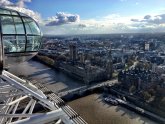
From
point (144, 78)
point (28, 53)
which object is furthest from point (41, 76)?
point (28, 53)

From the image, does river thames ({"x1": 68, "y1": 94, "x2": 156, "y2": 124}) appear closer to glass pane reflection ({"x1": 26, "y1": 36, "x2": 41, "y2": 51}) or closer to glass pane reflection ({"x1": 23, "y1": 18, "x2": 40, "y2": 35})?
glass pane reflection ({"x1": 26, "y1": 36, "x2": 41, "y2": 51})

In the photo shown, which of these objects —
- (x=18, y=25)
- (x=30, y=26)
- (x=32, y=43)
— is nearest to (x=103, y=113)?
(x=32, y=43)

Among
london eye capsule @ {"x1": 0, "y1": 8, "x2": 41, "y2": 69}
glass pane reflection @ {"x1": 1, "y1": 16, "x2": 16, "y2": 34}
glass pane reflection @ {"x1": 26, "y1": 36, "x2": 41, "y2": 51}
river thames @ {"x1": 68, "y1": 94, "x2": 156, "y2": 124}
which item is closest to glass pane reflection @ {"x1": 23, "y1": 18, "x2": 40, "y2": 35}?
london eye capsule @ {"x1": 0, "y1": 8, "x2": 41, "y2": 69}

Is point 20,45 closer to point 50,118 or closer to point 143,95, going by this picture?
point 50,118

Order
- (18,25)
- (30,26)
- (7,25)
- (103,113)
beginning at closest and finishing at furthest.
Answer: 1. (7,25)
2. (18,25)
3. (30,26)
4. (103,113)

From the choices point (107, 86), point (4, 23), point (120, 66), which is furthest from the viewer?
point (120, 66)

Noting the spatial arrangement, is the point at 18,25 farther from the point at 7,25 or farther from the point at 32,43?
the point at 32,43

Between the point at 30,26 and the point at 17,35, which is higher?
the point at 30,26

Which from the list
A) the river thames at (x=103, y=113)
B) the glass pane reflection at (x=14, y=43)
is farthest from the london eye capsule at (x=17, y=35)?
the river thames at (x=103, y=113)


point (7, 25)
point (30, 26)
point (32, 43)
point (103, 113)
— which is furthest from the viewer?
point (103, 113)
